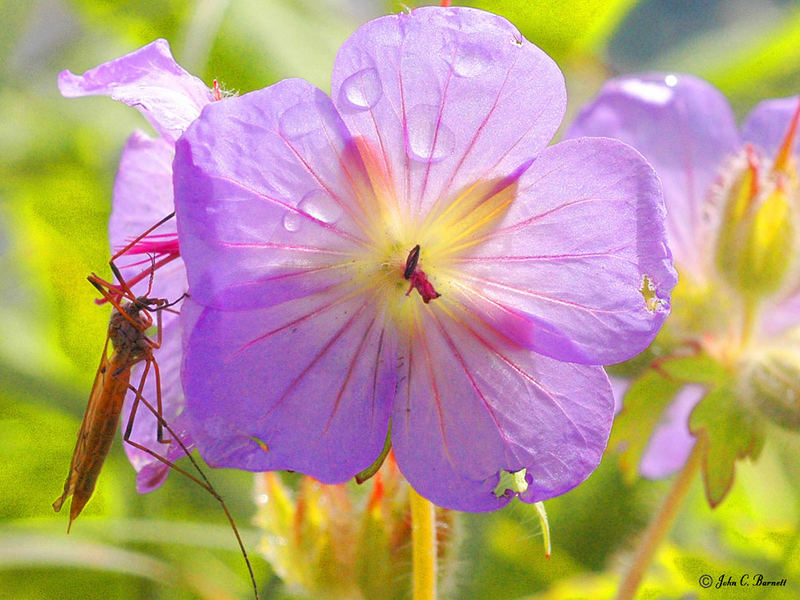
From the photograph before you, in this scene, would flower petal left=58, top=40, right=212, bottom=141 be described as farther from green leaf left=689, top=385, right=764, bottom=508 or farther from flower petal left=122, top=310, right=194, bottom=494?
green leaf left=689, top=385, right=764, bottom=508

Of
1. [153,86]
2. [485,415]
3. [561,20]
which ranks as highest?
[561,20]

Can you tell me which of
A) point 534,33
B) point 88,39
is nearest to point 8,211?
point 88,39

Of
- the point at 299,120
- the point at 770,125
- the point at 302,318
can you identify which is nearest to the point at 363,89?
the point at 299,120

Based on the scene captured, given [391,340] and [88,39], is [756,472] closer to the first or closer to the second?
[391,340]

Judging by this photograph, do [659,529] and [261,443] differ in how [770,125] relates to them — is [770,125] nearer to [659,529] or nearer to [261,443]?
[659,529]

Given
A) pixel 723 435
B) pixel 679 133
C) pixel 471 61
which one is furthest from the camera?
pixel 679 133

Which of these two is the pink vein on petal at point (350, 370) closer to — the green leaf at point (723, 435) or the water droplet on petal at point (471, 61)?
the water droplet on petal at point (471, 61)

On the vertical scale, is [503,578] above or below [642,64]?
below
